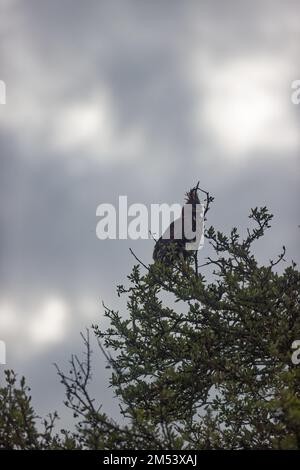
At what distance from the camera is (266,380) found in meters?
8.31

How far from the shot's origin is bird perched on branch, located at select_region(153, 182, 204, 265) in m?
10.7

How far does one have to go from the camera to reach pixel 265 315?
8664 millimetres

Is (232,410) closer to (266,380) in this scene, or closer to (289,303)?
(266,380)

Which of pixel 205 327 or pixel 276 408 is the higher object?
pixel 205 327

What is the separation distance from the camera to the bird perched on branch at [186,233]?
10.7 metres

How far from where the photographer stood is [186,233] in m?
10.7
